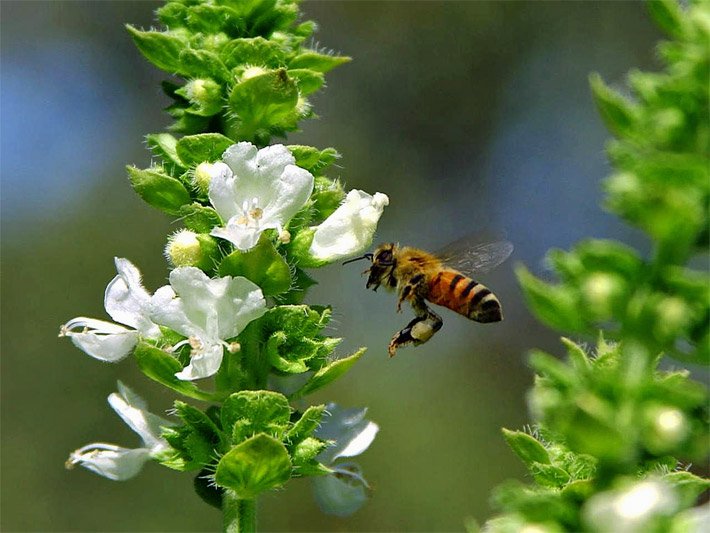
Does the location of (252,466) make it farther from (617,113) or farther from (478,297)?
(478,297)

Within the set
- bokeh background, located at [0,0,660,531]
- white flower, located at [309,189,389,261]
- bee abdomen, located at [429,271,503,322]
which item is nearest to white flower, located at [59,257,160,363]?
white flower, located at [309,189,389,261]

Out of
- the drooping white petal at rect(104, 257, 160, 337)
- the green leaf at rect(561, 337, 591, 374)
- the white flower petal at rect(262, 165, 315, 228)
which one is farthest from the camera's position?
the drooping white petal at rect(104, 257, 160, 337)

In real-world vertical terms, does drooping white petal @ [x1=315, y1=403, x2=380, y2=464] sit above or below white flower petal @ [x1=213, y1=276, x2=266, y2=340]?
below

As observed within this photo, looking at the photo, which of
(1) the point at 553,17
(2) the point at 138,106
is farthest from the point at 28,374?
(1) the point at 553,17

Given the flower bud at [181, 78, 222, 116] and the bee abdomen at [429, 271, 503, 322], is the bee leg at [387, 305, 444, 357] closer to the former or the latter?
the bee abdomen at [429, 271, 503, 322]

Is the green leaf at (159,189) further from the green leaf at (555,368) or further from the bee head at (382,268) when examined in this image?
the bee head at (382,268)
